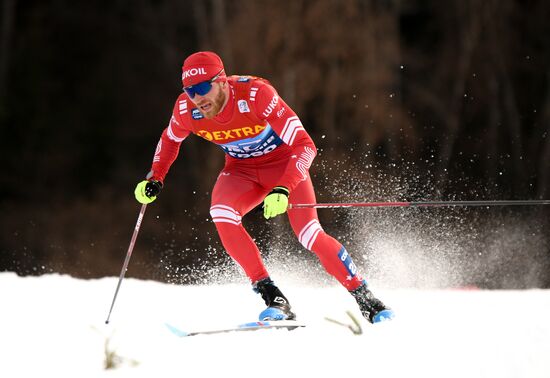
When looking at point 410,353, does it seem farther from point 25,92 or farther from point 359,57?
point 25,92

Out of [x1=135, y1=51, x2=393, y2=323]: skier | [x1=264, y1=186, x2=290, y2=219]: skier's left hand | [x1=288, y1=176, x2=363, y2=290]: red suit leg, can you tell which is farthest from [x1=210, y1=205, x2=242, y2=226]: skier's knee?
[x1=264, y1=186, x2=290, y2=219]: skier's left hand

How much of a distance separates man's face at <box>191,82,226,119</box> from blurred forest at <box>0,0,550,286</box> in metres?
6.47

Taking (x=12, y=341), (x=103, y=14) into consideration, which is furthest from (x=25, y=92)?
(x=12, y=341)

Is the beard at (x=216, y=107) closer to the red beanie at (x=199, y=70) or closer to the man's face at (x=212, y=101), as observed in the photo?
the man's face at (x=212, y=101)

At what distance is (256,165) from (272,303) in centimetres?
81

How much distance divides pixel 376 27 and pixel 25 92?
7652 millimetres

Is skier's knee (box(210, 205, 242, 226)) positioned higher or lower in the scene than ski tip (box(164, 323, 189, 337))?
higher

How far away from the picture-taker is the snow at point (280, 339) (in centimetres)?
346

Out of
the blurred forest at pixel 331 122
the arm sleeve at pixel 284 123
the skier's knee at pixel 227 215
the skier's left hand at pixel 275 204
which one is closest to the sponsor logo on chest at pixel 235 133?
the arm sleeve at pixel 284 123

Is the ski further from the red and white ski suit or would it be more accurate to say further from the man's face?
the man's face

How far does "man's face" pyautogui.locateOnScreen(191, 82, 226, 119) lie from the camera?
13.8 ft

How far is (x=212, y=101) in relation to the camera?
4242 millimetres

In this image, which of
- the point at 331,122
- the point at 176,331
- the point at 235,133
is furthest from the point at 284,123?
the point at 331,122

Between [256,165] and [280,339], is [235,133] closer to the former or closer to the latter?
[256,165]
